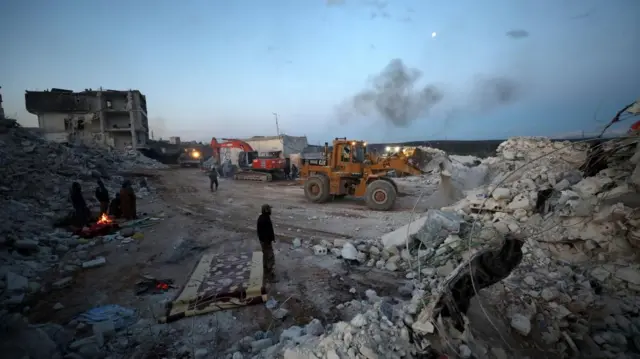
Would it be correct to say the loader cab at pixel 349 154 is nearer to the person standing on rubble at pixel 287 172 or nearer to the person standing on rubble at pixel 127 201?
the person standing on rubble at pixel 127 201

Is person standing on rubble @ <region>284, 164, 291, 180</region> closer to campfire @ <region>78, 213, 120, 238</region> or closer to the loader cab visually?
the loader cab

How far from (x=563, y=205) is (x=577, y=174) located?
176 cm

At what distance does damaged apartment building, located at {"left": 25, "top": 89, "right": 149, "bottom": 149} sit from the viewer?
32969mm

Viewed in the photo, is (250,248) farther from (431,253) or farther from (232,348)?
(431,253)

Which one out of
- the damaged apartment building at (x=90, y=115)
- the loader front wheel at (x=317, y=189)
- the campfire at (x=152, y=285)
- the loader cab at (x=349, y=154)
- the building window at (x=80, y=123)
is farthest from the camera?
the building window at (x=80, y=123)

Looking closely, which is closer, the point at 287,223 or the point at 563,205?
the point at 563,205

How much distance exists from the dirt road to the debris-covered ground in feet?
0.11

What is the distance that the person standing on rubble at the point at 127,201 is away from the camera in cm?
884

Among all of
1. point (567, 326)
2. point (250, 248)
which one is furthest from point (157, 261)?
point (567, 326)

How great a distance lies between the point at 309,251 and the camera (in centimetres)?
659

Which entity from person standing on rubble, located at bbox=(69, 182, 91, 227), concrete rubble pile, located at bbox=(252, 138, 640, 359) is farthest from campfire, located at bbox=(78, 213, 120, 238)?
concrete rubble pile, located at bbox=(252, 138, 640, 359)

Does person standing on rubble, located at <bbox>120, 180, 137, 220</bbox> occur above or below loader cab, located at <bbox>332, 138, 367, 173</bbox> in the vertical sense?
below

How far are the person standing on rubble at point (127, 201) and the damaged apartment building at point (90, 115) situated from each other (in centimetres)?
3021

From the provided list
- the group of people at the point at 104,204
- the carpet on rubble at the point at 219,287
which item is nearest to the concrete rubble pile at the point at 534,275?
the carpet on rubble at the point at 219,287
